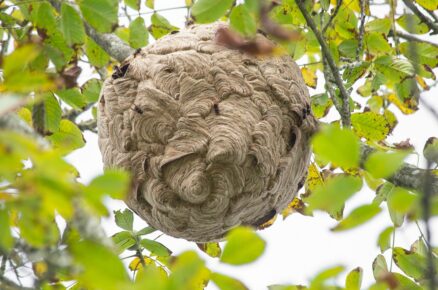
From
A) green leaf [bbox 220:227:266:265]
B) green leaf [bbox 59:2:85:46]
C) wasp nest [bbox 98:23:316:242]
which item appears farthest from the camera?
wasp nest [bbox 98:23:316:242]

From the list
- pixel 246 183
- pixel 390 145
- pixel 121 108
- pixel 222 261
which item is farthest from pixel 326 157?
pixel 390 145

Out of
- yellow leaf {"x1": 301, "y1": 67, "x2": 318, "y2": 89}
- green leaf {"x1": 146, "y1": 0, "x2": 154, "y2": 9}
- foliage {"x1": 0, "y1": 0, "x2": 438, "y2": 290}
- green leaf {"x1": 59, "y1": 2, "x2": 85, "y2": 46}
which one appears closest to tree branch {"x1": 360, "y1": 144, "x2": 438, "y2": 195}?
foliage {"x1": 0, "y1": 0, "x2": 438, "y2": 290}

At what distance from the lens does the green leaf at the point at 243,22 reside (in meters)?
1.70

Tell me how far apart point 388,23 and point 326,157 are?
2.00m

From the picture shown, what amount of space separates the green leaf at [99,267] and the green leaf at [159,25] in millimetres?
2328

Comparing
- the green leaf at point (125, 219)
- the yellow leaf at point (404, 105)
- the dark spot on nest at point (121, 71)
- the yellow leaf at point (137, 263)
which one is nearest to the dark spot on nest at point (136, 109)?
the dark spot on nest at point (121, 71)

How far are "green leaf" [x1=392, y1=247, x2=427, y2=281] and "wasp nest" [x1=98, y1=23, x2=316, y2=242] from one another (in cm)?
44

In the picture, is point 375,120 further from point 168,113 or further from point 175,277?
point 175,277

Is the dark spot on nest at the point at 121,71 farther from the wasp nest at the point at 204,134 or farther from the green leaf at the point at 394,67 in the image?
the green leaf at the point at 394,67

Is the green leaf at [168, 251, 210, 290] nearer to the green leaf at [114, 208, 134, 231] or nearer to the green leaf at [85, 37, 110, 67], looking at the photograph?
the green leaf at [114, 208, 134, 231]

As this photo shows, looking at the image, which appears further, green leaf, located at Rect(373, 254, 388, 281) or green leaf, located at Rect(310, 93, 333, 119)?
green leaf, located at Rect(310, 93, 333, 119)

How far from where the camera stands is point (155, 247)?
2.62 metres

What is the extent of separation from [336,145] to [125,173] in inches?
13.7

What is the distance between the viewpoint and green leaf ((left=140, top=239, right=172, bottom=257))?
103 inches
